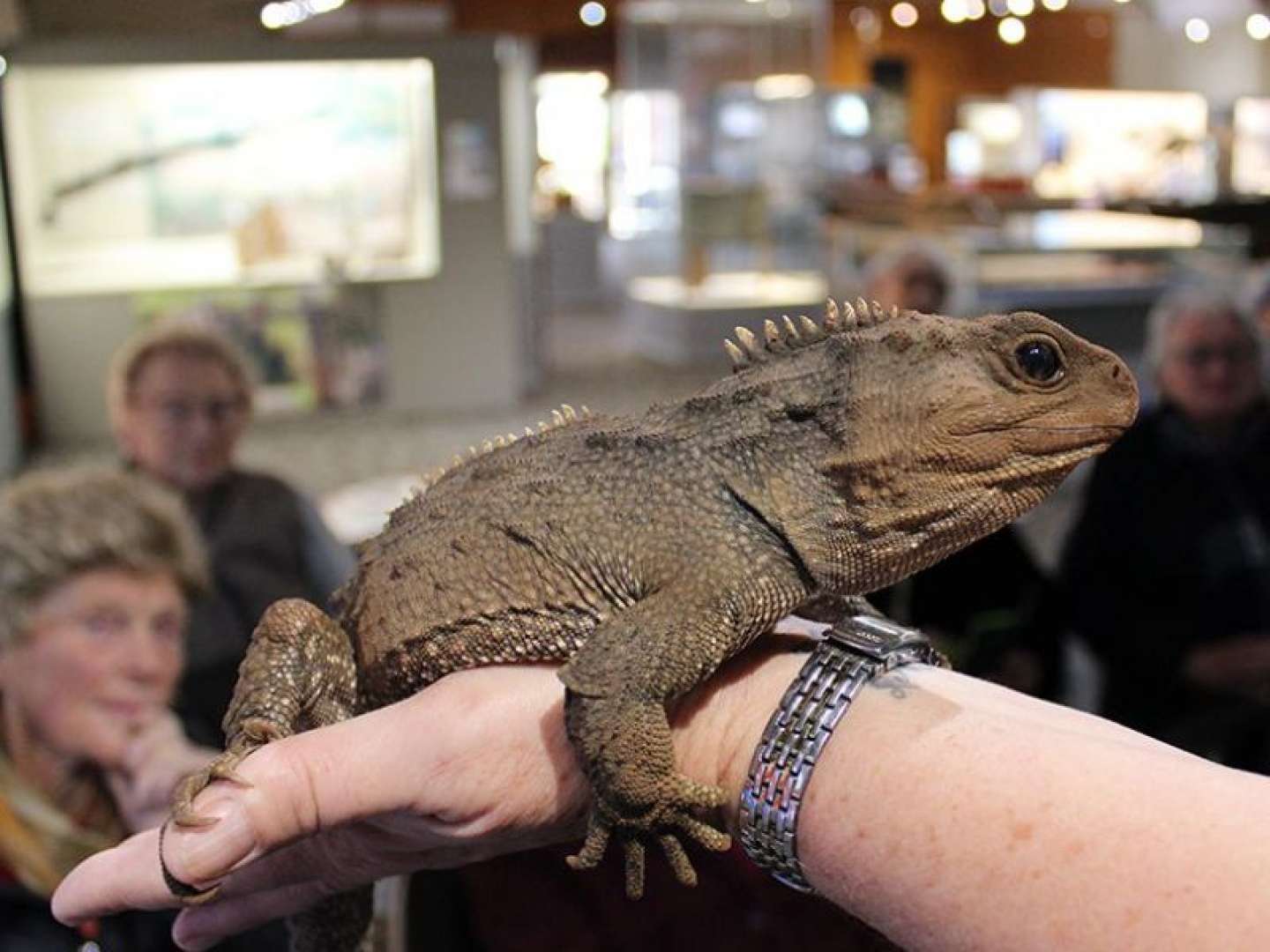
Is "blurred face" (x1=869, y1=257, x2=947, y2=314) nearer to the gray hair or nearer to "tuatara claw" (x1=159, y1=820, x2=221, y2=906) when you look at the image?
the gray hair

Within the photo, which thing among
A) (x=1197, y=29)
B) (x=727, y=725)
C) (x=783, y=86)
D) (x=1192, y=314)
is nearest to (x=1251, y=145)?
(x=1197, y=29)

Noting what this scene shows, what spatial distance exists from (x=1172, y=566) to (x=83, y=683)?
137cm

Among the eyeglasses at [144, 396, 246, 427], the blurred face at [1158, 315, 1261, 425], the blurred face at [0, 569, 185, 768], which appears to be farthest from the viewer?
the eyeglasses at [144, 396, 246, 427]

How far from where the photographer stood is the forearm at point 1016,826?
85 cm

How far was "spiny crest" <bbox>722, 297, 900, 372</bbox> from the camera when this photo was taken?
1.02 meters

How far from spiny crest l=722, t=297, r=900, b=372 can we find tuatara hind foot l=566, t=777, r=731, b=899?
0.33 metres

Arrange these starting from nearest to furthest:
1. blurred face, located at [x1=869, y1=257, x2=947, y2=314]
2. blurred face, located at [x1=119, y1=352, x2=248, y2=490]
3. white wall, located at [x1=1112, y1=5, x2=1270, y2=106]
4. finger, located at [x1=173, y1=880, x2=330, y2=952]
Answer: finger, located at [x1=173, y1=880, x2=330, y2=952]
blurred face, located at [x1=869, y1=257, x2=947, y2=314]
blurred face, located at [x1=119, y1=352, x2=248, y2=490]
white wall, located at [x1=1112, y1=5, x2=1270, y2=106]

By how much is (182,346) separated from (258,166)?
434 cm

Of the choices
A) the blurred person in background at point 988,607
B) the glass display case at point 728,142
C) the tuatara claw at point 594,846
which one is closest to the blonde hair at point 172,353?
the blurred person in background at point 988,607

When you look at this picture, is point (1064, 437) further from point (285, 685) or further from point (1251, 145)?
point (1251, 145)

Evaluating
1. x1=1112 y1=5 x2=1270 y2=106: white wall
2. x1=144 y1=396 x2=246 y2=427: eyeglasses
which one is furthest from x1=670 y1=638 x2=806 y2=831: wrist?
x1=1112 y1=5 x2=1270 y2=106: white wall

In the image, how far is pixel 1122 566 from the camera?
1726mm

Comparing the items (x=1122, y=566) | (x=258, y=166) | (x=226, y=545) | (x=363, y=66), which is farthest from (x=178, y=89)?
(x=1122, y=566)

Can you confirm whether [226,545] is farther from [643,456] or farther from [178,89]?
[178,89]
